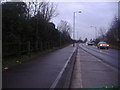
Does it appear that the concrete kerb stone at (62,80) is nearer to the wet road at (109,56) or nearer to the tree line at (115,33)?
the wet road at (109,56)

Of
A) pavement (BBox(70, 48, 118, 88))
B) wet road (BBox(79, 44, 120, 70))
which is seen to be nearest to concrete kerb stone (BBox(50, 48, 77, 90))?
pavement (BBox(70, 48, 118, 88))

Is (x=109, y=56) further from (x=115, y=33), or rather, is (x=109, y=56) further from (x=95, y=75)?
(x=115, y=33)

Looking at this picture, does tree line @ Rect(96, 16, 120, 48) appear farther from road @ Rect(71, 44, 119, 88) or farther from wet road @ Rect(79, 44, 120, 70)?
road @ Rect(71, 44, 119, 88)

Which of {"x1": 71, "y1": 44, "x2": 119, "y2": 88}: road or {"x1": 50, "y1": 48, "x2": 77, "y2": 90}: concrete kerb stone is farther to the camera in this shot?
{"x1": 71, "y1": 44, "x2": 119, "y2": 88}: road

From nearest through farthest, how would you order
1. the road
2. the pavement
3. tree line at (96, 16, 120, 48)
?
the pavement < the road < tree line at (96, 16, 120, 48)

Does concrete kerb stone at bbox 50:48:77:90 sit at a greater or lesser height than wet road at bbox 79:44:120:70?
greater

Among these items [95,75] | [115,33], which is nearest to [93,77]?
[95,75]

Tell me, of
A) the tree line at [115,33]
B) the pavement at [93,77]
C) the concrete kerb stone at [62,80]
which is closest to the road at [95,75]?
the pavement at [93,77]

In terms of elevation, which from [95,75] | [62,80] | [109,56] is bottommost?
[109,56]

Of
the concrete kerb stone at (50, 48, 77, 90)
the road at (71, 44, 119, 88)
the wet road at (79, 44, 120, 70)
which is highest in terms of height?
the concrete kerb stone at (50, 48, 77, 90)

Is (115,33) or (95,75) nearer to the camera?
(95,75)

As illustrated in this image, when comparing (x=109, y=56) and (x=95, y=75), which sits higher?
(x=95, y=75)

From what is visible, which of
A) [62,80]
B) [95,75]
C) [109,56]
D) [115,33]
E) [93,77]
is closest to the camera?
[62,80]

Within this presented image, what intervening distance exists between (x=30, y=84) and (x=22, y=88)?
2.67 feet
